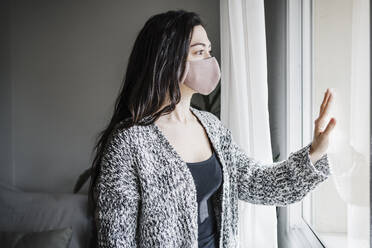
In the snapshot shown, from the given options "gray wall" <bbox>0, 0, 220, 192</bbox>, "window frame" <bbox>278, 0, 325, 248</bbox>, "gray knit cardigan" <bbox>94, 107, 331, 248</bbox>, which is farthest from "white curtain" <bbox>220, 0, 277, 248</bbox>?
"gray wall" <bbox>0, 0, 220, 192</bbox>

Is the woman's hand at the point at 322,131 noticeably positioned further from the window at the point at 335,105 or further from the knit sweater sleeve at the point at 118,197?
the knit sweater sleeve at the point at 118,197

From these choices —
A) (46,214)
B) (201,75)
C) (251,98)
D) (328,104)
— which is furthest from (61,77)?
(328,104)

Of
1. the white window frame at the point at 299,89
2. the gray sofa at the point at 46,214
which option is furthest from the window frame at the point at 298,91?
the gray sofa at the point at 46,214

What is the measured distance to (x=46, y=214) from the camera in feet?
5.64

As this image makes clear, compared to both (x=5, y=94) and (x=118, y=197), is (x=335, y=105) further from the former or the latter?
(x=5, y=94)

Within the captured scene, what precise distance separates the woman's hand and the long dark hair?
418 millimetres

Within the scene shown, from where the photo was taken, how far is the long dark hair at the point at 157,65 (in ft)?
3.03

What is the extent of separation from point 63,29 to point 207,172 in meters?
1.85

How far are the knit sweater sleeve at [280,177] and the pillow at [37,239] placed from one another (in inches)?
36.4

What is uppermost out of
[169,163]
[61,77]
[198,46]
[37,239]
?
[198,46]

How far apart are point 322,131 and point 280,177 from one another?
0.20 meters

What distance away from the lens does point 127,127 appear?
0.97 metres

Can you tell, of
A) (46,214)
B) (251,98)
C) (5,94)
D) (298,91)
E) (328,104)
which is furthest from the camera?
(5,94)

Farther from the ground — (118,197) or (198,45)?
(198,45)
